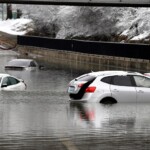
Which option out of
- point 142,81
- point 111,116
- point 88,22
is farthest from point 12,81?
point 88,22

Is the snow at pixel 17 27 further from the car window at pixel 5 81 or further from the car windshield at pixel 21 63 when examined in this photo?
the car window at pixel 5 81

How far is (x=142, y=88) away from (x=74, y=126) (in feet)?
23.9

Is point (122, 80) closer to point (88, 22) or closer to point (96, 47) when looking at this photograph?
point (96, 47)

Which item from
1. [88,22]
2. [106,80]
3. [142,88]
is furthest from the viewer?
[88,22]

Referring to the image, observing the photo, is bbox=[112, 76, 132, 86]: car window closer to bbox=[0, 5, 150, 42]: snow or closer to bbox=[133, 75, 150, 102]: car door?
bbox=[133, 75, 150, 102]: car door

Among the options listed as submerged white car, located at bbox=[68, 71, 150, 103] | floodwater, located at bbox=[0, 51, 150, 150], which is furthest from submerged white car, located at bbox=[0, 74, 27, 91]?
floodwater, located at bbox=[0, 51, 150, 150]

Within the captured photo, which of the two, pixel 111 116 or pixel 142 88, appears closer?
pixel 111 116

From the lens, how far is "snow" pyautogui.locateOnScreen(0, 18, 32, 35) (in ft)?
351

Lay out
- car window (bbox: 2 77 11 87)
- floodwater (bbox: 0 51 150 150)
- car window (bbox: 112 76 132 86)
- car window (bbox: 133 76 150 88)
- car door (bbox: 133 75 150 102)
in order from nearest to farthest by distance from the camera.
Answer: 1. floodwater (bbox: 0 51 150 150)
2. car window (bbox: 112 76 132 86)
3. car door (bbox: 133 75 150 102)
4. car window (bbox: 133 76 150 88)
5. car window (bbox: 2 77 11 87)

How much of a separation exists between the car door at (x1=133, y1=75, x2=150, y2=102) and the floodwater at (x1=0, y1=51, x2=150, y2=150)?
1.71ft

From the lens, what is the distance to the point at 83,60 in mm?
69625

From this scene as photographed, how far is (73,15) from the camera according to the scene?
8975cm

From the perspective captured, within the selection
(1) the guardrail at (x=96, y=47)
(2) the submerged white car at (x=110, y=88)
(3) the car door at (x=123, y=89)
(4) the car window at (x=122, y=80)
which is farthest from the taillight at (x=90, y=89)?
(1) the guardrail at (x=96, y=47)

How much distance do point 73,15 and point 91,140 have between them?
3116 inches
